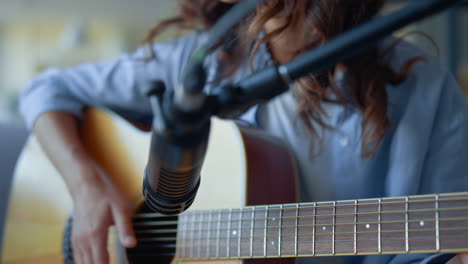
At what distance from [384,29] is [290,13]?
0.30 m

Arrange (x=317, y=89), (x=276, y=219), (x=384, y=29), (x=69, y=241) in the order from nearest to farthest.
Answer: (x=384, y=29) < (x=276, y=219) < (x=317, y=89) < (x=69, y=241)

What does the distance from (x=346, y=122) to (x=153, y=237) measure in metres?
0.31

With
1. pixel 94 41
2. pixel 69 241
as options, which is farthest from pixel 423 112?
pixel 94 41

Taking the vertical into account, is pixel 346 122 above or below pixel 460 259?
above

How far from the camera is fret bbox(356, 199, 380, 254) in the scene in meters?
0.40

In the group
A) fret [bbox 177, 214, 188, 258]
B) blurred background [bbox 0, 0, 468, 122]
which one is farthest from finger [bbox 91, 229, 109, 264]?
blurred background [bbox 0, 0, 468, 122]

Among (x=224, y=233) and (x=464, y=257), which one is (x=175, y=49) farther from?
(x=464, y=257)

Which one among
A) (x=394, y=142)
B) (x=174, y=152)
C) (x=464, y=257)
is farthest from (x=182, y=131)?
(x=394, y=142)

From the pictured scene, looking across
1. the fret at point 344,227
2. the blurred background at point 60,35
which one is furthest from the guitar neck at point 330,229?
the blurred background at point 60,35

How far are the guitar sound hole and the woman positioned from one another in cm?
2

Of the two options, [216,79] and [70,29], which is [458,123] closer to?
[216,79]

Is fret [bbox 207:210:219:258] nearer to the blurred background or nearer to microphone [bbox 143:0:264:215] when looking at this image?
microphone [bbox 143:0:264:215]

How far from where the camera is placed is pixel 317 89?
57 centimetres

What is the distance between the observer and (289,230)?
17.6 inches
